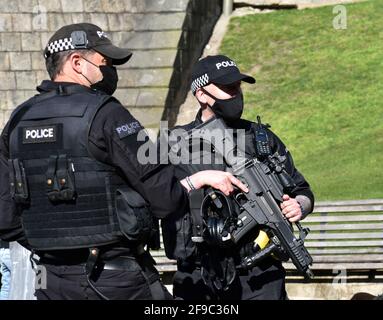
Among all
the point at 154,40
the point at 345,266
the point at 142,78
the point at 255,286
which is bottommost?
the point at 345,266

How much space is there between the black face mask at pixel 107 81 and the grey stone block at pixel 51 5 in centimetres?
1043

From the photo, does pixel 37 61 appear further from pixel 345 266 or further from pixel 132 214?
pixel 132 214

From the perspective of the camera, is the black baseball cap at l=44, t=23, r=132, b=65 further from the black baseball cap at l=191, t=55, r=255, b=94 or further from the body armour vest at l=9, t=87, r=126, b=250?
the black baseball cap at l=191, t=55, r=255, b=94

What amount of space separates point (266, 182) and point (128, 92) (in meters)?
9.50

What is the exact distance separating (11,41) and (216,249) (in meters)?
10.2

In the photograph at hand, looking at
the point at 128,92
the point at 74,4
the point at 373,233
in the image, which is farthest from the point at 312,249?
the point at 74,4

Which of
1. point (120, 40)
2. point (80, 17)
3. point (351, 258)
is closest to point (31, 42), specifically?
point (80, 17)

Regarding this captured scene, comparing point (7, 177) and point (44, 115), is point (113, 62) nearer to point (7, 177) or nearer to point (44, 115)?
point (44, 115)

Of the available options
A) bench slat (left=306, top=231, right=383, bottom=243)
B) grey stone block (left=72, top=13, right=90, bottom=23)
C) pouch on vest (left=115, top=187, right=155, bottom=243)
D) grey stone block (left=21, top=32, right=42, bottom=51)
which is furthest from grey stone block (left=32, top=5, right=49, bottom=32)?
pouch on vest (left=115, top=187, right=155, bottom=243)

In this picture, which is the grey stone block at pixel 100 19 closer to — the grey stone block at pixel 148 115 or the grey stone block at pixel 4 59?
the grey stone block at pixel 4 59

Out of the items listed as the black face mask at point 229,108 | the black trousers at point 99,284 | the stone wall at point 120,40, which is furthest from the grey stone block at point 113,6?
the black trousers at point 99,284

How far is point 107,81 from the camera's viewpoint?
4391mm

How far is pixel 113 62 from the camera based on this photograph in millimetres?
4410

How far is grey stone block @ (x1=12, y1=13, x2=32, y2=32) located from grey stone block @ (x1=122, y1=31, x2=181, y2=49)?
4.94ft
